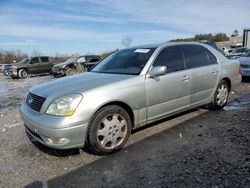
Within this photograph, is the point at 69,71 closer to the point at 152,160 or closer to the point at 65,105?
the point at 65,105

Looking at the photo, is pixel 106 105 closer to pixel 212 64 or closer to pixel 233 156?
pixel 233 156

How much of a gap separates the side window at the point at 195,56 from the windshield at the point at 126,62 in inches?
34.3

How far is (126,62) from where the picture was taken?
4734mm

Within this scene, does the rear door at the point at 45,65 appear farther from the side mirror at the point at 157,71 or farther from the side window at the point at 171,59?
the side mirror at the point at 157,71

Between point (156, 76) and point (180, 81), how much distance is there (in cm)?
64

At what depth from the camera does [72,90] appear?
3627 millimetres

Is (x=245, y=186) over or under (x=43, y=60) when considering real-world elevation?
under

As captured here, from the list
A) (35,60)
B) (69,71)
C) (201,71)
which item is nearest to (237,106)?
(201,71)

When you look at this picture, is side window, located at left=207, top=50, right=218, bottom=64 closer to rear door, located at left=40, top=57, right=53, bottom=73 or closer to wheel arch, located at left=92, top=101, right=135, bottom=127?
wheel arch, located at left=92, top=101, right=135, bottom=127

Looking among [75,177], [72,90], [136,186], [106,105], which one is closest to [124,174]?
[136,186]

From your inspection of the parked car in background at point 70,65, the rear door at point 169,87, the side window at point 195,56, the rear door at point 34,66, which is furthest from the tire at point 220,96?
the rear door at point 34,66

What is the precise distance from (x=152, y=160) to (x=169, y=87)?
141 centimetres

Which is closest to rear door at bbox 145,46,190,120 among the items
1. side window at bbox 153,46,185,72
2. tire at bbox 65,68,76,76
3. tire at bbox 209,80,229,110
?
side window at bbox 153,46,185,72

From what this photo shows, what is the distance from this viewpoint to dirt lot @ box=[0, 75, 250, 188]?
3096 mm
